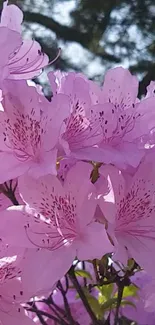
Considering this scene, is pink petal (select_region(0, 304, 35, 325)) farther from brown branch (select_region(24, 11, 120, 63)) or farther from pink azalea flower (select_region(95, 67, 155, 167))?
brown branch (select_region(24, 11, 120, 63))

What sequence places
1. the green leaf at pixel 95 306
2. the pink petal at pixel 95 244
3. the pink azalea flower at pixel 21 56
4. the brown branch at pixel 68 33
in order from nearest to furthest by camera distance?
1. the pink petal at pixel 95 244
2. the pink azalea flower at pixel 21 56
3. the green leaf at pixel 95 306
4. the brown branch at pixel 68 33

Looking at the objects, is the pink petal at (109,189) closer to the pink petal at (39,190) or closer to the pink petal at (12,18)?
the pink petal at (39,190)

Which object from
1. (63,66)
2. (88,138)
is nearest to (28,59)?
(88,138)

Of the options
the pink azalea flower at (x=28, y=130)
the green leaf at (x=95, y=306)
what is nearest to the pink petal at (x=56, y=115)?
the pink azalea flower at (x=28, y=130)

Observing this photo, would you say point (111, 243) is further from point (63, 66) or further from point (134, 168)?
point (63, 66)

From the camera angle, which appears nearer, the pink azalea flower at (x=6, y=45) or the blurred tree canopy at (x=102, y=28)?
the pink azalea flower at (x=6, y=45)

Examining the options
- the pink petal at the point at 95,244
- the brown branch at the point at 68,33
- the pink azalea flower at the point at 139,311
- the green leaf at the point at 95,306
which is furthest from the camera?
the brown branch at the point at 68,33

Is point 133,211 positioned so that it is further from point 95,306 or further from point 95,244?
point 95,306

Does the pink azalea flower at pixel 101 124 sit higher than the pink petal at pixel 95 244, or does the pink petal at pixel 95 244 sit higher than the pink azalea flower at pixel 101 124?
the pink azalea flower at pixel 101 124
